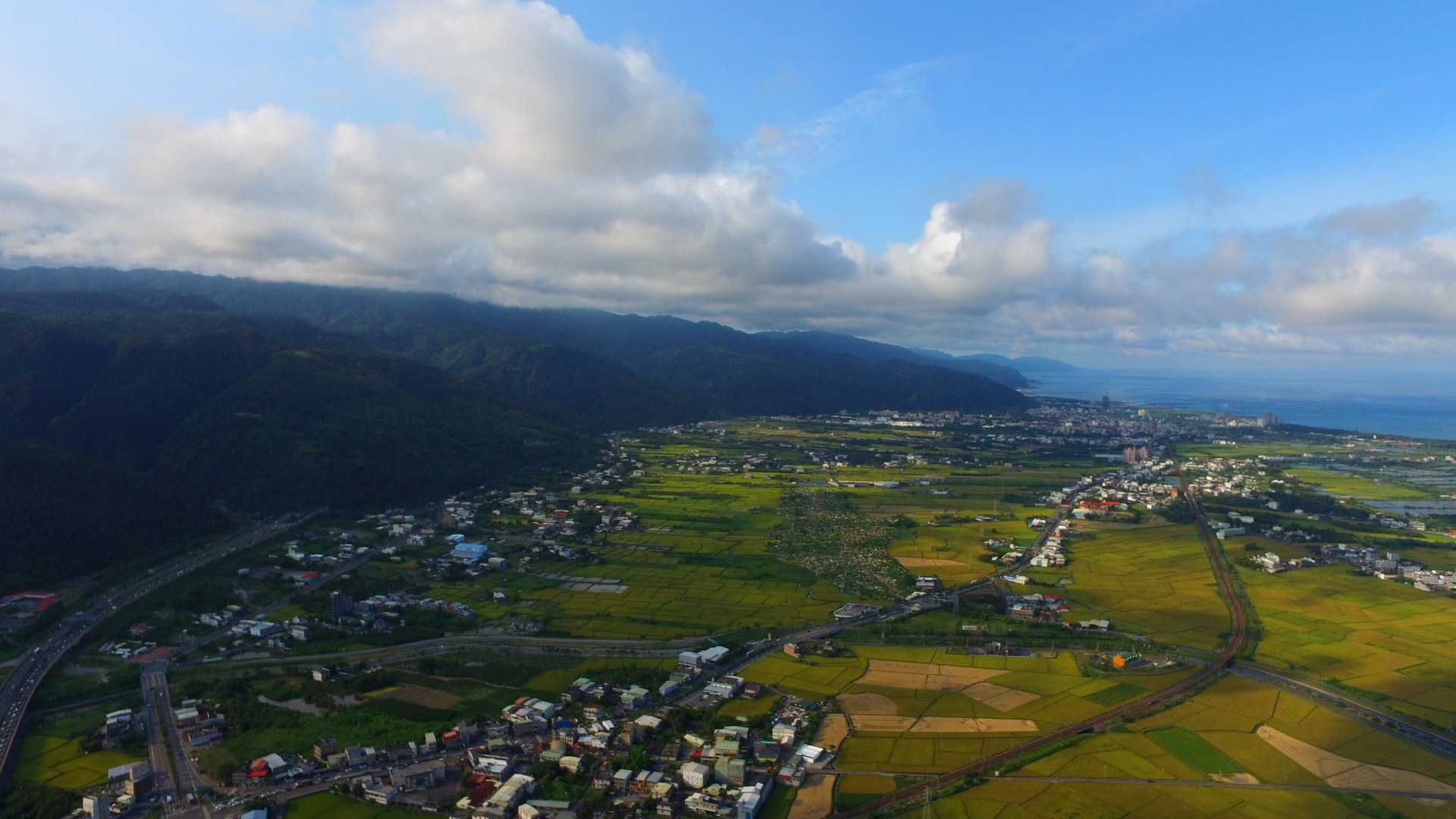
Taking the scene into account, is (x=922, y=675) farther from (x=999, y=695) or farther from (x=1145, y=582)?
(x=1145, y=582)

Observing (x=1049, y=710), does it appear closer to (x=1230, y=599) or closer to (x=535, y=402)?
(x=1230, y=599)

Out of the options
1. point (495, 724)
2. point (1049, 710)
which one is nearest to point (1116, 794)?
point (1049, 710)

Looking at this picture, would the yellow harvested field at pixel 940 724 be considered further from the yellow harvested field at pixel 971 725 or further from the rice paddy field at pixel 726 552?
the rice paddy field at pixel 726 552

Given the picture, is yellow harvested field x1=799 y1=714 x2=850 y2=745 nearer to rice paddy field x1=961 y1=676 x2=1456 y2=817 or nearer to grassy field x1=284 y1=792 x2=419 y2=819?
rice paddy field x1=961 y1=676 x2=1456 y2=817

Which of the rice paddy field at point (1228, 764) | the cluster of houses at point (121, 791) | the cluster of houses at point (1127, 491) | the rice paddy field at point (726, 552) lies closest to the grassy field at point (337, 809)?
the cluster of houses at point (121, 791)

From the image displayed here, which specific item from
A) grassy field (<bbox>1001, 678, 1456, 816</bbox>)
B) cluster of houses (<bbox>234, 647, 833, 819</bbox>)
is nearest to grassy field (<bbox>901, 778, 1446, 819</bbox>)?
grassy field (<bbox>1001, 678, 1456, 816</bbox>)

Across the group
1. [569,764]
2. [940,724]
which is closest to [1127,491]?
[940,724]

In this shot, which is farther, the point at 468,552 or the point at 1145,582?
the point at 468,552

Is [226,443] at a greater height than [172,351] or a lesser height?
lesser
